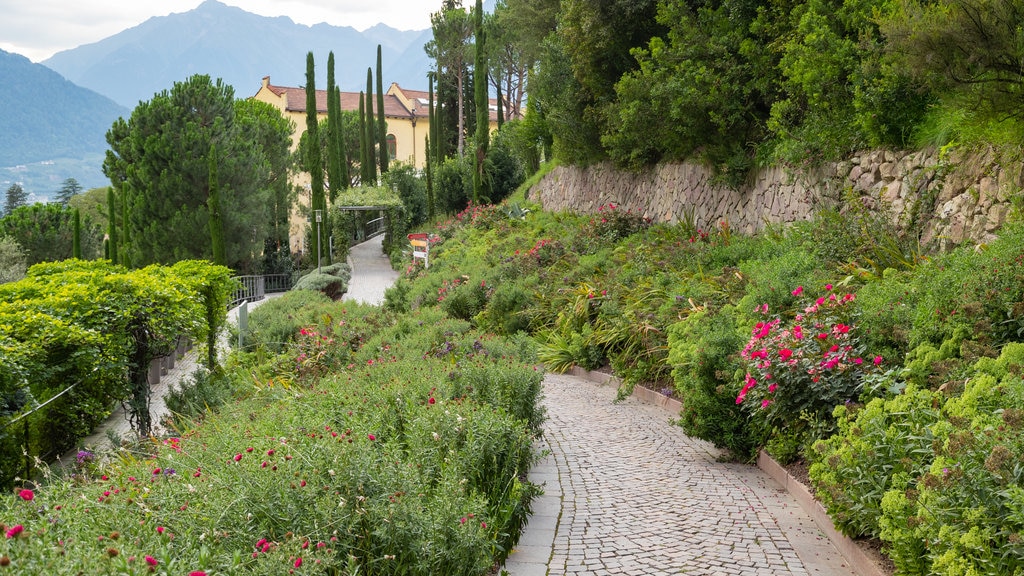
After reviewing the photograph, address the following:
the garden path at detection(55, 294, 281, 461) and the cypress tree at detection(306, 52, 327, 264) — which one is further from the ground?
the cypress tree at detection(306, 52, 327, 264)

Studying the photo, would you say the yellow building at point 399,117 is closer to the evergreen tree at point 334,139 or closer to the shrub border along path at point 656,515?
the evergreen tree at point 334,139

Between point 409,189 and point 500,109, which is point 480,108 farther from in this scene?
point 500,109

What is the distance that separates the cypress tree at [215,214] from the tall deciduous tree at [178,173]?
79 centimetres

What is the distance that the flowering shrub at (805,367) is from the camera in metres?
4.64

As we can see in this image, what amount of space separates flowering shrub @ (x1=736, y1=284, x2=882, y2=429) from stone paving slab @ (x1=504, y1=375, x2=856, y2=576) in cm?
59

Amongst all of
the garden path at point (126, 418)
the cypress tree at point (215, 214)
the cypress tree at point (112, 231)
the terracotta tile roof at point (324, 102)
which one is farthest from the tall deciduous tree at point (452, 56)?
the garden path at point (126, 418)

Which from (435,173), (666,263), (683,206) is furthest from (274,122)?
(666,263)

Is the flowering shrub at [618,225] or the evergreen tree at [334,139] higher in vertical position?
the evergreen tree at [334,139]

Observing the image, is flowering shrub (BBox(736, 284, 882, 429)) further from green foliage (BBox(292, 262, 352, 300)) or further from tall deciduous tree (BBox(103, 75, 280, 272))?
tall deciduous tree (BBox(103, 75, 280, 272))

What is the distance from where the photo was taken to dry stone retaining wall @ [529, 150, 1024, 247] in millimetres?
6840

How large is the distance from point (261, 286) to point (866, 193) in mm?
23852

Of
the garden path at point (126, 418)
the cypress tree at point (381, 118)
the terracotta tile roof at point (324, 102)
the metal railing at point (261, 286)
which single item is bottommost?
the metal railing at point (261, 286)

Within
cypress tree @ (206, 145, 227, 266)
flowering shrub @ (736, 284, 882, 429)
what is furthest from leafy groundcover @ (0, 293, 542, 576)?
cypress tree @ (206, 145, 227, 266)

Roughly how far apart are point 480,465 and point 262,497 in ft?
4.86
